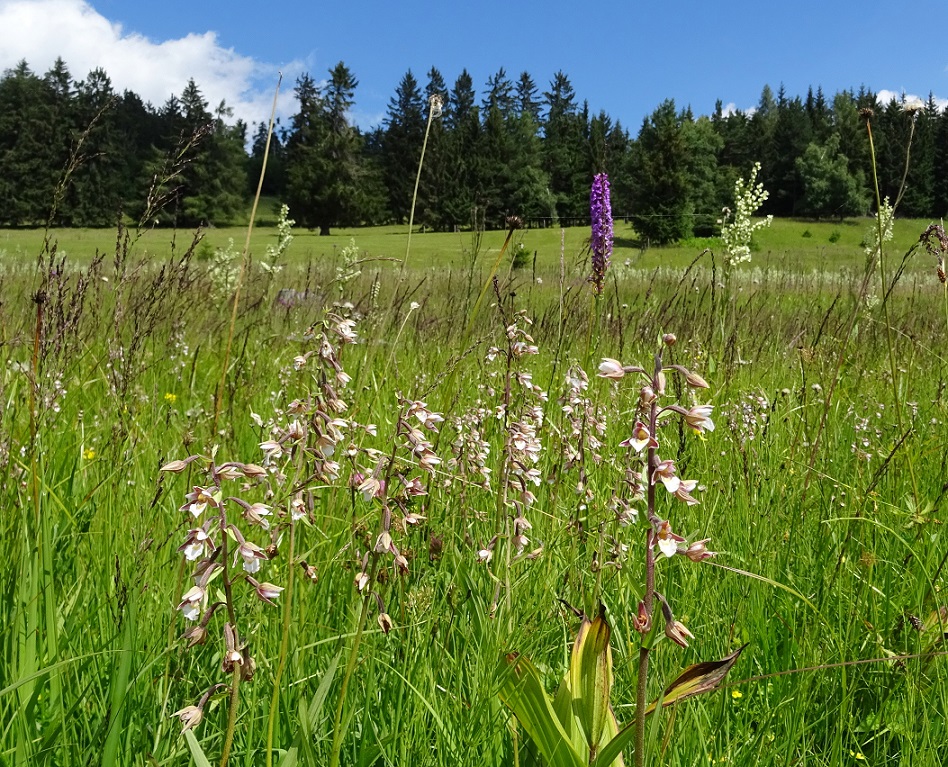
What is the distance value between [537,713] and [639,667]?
0.74 ft

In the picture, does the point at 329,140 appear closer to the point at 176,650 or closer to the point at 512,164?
the point at 512,164

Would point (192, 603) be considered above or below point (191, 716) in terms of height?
above

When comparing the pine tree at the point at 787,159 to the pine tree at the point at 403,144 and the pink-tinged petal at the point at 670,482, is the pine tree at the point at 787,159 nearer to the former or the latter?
the pine tree at the point at 403,144

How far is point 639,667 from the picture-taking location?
32.5 inches

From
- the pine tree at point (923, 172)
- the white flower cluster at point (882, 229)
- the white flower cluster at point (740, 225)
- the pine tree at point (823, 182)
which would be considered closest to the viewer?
the white flower cluster at point (882, 229)

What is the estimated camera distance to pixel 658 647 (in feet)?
4.79

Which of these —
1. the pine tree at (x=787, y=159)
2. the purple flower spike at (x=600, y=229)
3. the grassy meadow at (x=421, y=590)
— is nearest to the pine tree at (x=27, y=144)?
the purple flower spike at (x=600, y=229)

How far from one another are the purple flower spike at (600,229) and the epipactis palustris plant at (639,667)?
1818mm

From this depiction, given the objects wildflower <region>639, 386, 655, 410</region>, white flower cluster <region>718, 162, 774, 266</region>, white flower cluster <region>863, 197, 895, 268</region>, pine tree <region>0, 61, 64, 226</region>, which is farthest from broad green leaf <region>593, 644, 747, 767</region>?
pine tree <region>0, 61, 64, 226</region>

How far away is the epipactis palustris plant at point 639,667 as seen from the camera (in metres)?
0.81

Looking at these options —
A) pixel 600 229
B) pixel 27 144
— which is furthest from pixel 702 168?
pixel 600 229

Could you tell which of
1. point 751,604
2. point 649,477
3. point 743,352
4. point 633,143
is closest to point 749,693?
point 751,604

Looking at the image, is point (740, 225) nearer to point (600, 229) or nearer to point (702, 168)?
point (600, 229)

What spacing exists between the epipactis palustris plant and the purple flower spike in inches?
71.6
